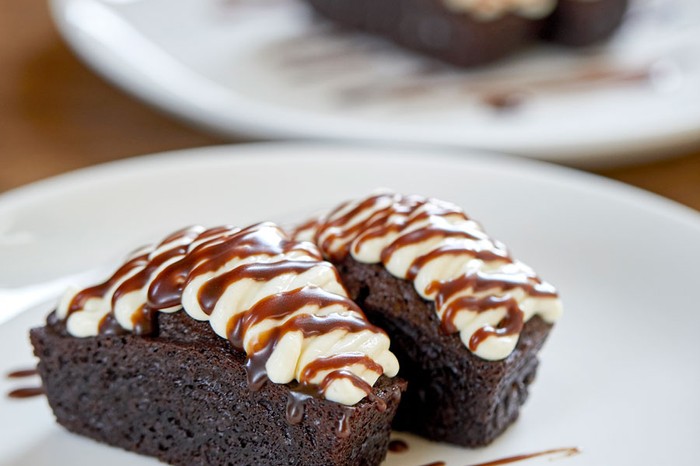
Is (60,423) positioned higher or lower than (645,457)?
lower

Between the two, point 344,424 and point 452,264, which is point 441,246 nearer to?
point 452,264

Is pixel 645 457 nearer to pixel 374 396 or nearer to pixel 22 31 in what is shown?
pixel 374 396

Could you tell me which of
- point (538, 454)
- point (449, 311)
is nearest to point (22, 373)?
point (449, 311)

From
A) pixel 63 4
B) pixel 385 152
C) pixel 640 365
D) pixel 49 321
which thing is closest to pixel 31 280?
pixel 49 321

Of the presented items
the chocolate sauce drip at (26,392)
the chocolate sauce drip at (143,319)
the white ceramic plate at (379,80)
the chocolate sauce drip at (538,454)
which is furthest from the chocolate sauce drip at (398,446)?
the white ceramic plate at (379,80)

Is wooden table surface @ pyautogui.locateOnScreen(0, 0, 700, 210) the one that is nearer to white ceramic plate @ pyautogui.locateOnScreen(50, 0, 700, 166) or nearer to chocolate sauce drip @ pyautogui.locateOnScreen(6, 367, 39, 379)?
white ceramic plate @ pyautogui.locateOnScreen(50, 0, 700, 166)

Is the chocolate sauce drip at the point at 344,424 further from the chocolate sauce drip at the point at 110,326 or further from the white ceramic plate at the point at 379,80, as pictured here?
the white ceramic plate at the point at 379,80

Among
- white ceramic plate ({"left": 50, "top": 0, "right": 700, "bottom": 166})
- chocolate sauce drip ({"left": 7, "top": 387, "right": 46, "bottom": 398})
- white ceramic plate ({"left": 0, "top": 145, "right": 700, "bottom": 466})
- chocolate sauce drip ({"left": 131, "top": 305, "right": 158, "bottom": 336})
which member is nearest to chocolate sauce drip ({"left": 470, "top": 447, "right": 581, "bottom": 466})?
white ceramic plate ({"left": 0, "top": 145, "right": 700, "bottom": 466})
